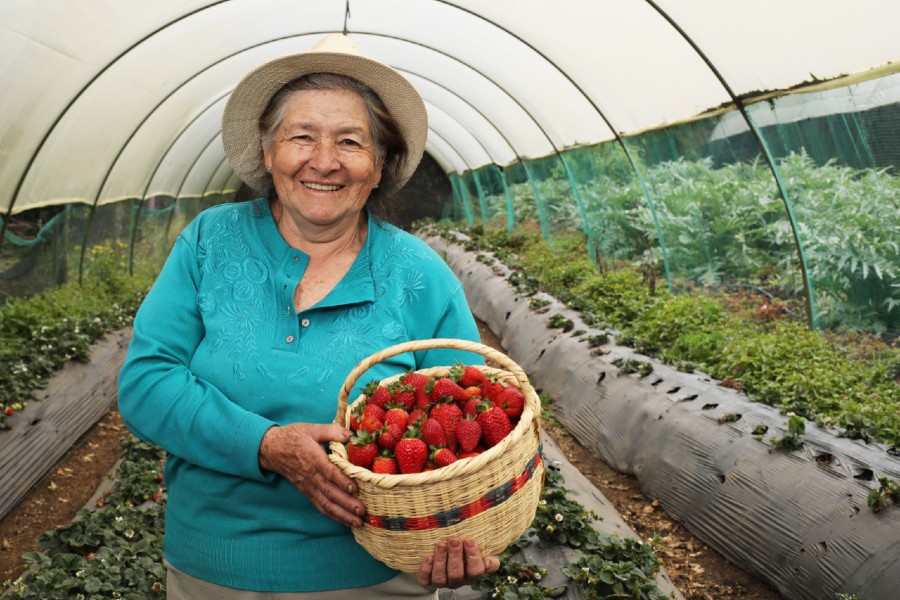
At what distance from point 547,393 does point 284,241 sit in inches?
198

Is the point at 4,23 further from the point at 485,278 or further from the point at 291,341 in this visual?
the point at 485,278

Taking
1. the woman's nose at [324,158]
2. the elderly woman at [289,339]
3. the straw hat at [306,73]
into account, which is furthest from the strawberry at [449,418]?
the straw hat at [306,73]

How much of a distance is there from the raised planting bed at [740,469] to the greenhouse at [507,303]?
0.02m

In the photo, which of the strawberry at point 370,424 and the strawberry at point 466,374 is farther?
the strawberry at point 466,374

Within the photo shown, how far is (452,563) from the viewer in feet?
6.11

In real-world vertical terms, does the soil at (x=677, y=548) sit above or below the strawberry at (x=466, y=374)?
below

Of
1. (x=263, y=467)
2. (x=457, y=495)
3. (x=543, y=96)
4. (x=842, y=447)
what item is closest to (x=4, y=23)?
(x=263, y=467)

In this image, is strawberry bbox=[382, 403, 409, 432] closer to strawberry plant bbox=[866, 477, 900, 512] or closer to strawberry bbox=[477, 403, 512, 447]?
strawberry bbox=[477, 403, 512, 447]

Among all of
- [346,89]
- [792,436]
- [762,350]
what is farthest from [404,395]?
[762,350]

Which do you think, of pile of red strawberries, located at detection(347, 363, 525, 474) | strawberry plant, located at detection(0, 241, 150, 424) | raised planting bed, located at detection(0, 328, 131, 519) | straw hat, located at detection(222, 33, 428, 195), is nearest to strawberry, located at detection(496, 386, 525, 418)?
pile of red strawberries, located at detection(347, 363, 525, 474)

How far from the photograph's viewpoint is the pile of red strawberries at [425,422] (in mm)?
1900

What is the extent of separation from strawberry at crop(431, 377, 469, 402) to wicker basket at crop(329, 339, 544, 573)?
176 mm

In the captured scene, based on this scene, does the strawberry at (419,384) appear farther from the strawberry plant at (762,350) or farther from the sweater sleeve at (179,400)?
the strawberry plant at (762,350)

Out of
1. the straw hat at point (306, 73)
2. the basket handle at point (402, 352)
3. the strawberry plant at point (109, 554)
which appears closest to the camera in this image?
the basket handle at point (402, 352)
